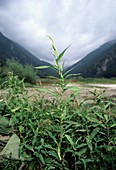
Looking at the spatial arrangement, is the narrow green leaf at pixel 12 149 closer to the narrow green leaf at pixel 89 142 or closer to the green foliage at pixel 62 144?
the green foliage at pixel 62 144

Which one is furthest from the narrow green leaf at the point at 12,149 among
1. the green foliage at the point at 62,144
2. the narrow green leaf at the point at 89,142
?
the narrow green leaf at the point at 89,142

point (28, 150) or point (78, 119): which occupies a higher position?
point (78, 119)

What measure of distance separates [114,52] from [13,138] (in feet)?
369

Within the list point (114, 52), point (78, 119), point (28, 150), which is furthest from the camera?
point (114, 52)

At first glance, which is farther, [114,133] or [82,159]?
[114,133]

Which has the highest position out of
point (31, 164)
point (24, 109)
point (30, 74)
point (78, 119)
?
point (30, 74)

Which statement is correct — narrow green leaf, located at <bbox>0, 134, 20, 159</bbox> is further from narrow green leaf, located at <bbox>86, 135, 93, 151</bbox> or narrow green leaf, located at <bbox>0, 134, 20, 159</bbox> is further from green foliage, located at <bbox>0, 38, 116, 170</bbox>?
narrow green leaf, located at <bbox>86, 135, 93, 151</bbox>

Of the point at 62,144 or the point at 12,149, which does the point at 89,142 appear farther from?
the point at 12,149

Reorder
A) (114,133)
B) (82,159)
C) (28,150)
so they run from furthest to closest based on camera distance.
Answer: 1. (114,133)
2. (28,150)
3. (82,159)

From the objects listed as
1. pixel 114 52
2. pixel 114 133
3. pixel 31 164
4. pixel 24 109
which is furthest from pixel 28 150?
pixel 114 52

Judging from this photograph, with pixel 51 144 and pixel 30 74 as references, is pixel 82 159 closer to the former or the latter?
pixel 51 144

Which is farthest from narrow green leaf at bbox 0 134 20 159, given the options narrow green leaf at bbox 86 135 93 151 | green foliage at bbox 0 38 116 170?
narrow green leaf at bbox 86 135 93 151

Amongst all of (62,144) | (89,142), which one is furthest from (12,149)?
(89,142)

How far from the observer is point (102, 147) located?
126 centimetres
